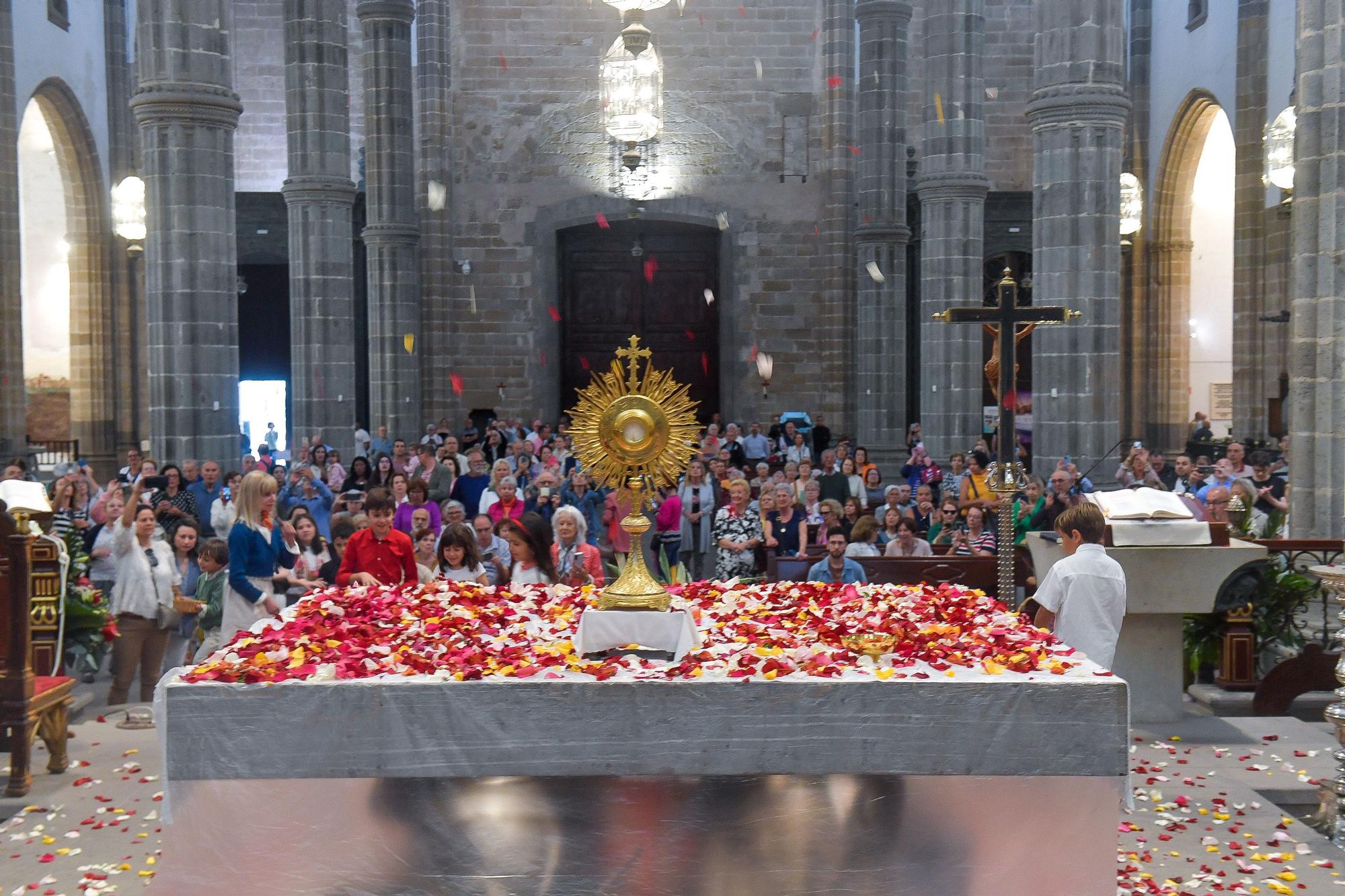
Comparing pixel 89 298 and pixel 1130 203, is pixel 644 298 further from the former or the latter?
pixel 1130 203

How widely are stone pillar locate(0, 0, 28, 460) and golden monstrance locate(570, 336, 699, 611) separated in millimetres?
15892

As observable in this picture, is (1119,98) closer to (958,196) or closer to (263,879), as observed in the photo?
(958,196)

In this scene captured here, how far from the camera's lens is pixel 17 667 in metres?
6.57

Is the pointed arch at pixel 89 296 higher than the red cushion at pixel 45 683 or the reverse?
higher

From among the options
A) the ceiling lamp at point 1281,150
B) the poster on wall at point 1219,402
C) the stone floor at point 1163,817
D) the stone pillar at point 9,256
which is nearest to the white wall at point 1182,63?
the poster on wall at point 1219,402

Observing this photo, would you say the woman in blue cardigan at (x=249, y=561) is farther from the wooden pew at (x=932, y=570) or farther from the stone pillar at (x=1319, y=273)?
the stone pillar at (x=1319, y=273)

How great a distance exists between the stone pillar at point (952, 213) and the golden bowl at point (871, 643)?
12.4 metres

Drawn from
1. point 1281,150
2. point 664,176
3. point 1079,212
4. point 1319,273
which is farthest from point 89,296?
point 1319,273

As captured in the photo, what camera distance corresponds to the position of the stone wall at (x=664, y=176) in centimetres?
2558

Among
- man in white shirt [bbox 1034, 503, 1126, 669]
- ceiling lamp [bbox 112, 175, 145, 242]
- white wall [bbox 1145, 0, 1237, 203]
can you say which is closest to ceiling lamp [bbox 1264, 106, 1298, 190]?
white wall [bbox 1145, 0, 1237, 203]

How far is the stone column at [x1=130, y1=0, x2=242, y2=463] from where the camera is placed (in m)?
12.3

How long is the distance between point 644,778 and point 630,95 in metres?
13.8

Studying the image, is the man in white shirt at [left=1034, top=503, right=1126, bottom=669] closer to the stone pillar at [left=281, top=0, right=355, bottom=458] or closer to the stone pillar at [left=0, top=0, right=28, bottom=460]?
the stone pillar at [left=281, top=0, right=355, bottom=458]

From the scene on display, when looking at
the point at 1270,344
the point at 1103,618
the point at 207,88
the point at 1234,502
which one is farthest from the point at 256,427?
the point at 1103,618
